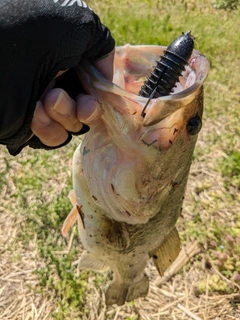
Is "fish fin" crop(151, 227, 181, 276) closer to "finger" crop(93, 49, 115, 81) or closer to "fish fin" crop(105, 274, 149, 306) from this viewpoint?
"fish fin" crop(105, 274, 149, 306)

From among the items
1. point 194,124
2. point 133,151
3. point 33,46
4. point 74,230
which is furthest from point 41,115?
point 74,230

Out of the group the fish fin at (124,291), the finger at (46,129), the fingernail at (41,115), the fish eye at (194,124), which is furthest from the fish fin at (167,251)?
the fingernail at (41,115)

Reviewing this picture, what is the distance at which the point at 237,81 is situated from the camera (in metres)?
5.18

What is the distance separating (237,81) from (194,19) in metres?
1.31

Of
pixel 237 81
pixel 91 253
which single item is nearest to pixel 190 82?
pixel 91 253

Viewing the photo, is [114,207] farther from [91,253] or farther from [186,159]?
[91,253]

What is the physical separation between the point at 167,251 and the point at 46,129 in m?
1.06

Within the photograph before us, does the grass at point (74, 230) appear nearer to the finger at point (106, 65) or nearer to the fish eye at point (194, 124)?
the fish eye at point (194, 124)

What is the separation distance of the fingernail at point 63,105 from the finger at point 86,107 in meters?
0.03

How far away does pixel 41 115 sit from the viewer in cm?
141

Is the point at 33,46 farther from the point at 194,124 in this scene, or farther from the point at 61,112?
the point at 194,124

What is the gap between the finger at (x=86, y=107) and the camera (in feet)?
4.64

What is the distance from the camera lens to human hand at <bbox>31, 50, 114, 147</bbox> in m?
1.37

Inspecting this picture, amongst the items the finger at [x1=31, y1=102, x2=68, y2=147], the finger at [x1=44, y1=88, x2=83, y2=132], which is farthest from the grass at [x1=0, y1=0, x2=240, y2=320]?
the finger at [x1=44, y1=88, x2=83, y2=132]
